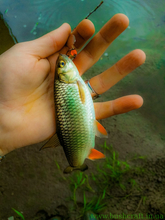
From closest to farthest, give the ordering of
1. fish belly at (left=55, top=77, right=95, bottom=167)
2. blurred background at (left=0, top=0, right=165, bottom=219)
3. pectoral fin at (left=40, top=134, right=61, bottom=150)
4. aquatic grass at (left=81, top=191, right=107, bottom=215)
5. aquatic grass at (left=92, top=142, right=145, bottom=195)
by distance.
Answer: fish belly at (left=55, top=77, right=95, bottom=167) → pectoral fin at (left=40, top=134, right=61, bottom=150) → aquatic grass at (left=81, top=191, right=107, bottom=215) → aquatic grass at (left=92, top=142, right=145, bottom=195) → blurred background at (left=0, top=0, right=165, bottom=219)

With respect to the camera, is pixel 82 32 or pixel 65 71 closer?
pixel 65 71

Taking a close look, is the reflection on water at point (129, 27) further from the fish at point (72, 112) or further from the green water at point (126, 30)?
the fish at point (72, 112)

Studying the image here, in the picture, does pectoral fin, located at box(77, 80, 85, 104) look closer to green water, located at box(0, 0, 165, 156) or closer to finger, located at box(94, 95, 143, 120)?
finger, located at box(94, 95, 143, 120)

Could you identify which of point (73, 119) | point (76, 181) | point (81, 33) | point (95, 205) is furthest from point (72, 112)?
point (95, 205)

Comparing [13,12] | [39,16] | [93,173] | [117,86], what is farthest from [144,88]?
[13,12]

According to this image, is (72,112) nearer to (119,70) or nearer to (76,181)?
(119,70)

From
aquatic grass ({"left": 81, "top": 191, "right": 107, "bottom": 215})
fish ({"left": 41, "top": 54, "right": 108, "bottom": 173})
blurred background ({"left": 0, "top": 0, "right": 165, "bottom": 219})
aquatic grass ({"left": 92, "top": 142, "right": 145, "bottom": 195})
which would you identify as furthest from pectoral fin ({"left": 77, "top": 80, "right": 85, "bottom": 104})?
aquatic grass ({"left": 81, "top": 191, "right": 107, "bottom": 215})

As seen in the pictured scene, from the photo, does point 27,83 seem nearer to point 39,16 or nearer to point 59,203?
point 59,203
